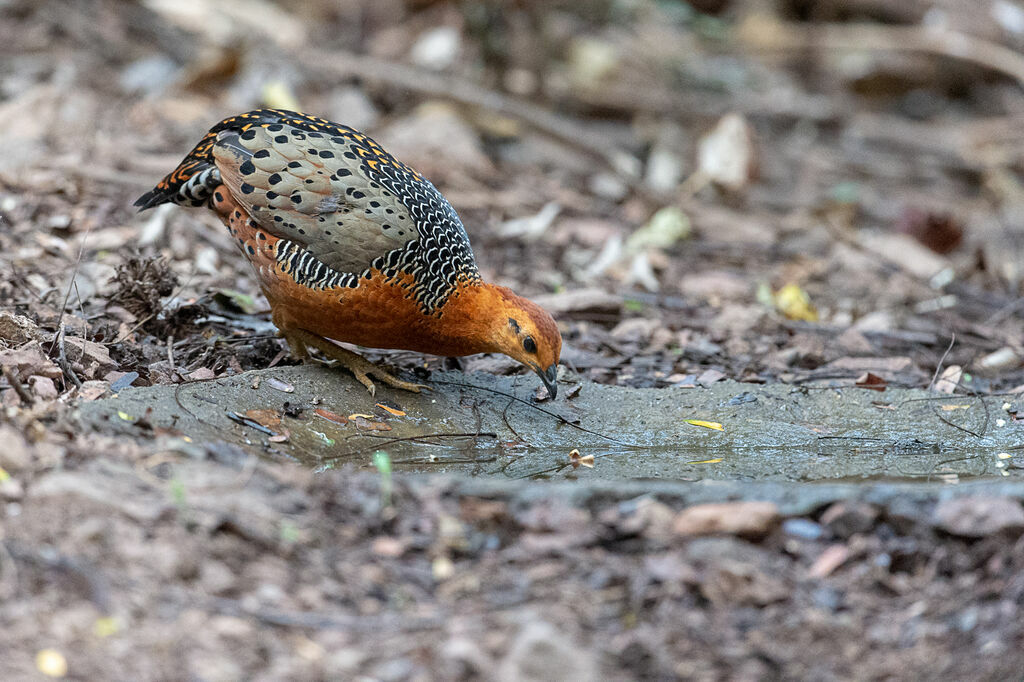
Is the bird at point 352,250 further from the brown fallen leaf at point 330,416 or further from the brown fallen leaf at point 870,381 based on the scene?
the brown fallen leaf at point 870,381

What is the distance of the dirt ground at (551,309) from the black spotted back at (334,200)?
2.74 ft

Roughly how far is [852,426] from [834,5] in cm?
1029

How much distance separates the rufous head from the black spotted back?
0.29m

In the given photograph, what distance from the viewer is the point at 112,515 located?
3490 millimetres

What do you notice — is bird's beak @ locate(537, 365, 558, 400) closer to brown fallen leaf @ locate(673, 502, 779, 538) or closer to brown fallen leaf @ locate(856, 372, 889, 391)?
brown fallen leaf @ locate(673, 502, 779, 538)

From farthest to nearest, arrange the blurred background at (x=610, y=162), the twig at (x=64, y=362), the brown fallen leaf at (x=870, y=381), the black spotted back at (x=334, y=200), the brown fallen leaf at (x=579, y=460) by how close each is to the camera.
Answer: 1. the blurred background at (x=610, y=162)
2. the brown fallen leaf at (x=870, y=381)
3. the black spotted back at (x=334, y=200)
4. the brown fallen leaf at (x=579, y=460)
5. the twig at (x=64, y=362)

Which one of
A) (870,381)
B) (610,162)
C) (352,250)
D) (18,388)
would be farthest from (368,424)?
(610,162)

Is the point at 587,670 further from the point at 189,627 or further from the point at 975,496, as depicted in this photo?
the point at 975,496

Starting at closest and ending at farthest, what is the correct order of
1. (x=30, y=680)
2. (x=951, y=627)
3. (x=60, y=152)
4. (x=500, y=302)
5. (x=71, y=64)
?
(x=30, y=680) → (x=951, y=627) → (x=500, y=302) → (x=60, y=152) → (x=71, y=64)

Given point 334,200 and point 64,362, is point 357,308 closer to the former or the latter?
point 334,200

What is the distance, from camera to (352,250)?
5.01m

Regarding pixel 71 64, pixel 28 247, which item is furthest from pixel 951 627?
pixel 71 64

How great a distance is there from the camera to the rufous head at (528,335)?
5.07 meters

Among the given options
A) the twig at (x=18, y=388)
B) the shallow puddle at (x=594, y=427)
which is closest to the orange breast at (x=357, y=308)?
the shallow puddle at (x=594, y=427)
